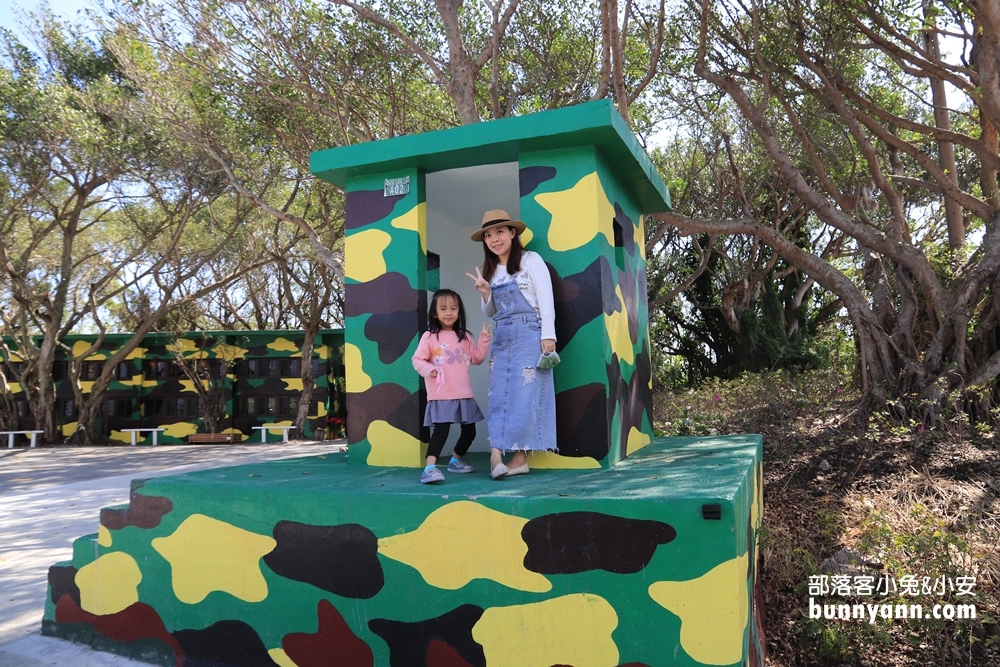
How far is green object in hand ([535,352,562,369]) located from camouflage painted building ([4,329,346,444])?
14421mm

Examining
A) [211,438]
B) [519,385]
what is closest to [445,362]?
[519,385]

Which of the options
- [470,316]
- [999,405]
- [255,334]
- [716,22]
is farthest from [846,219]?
[255,334]

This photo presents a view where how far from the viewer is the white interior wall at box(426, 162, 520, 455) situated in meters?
5.07

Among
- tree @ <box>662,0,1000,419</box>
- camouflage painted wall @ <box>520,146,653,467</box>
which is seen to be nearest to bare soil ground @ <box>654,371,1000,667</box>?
tree @ <box>662,0,1000,419</box>

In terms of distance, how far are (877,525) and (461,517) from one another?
327cm

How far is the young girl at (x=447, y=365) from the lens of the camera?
14.0ft

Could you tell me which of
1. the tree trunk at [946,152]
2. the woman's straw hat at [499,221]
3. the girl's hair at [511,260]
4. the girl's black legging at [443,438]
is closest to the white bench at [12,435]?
the girl's black legging at [443,438]

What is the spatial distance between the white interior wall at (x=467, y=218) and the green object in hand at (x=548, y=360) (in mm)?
1599

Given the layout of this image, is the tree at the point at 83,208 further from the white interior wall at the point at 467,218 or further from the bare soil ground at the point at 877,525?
the bare soil ground at the point at 877,525

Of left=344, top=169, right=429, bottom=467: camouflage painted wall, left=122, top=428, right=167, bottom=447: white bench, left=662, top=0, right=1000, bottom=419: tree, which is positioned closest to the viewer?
left=344, top=169, right=429, bottom=467: camouflage painted wall

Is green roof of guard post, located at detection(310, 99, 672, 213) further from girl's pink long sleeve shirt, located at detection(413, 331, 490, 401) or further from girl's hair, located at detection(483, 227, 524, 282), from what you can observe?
girl's pink long sleeve shirt, located at detection(413, 331, 490, 401)

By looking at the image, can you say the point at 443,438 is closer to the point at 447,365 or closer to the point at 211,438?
the point at 447,365

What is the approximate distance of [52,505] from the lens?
8242 millimetres

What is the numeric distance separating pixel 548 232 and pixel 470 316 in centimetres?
205
